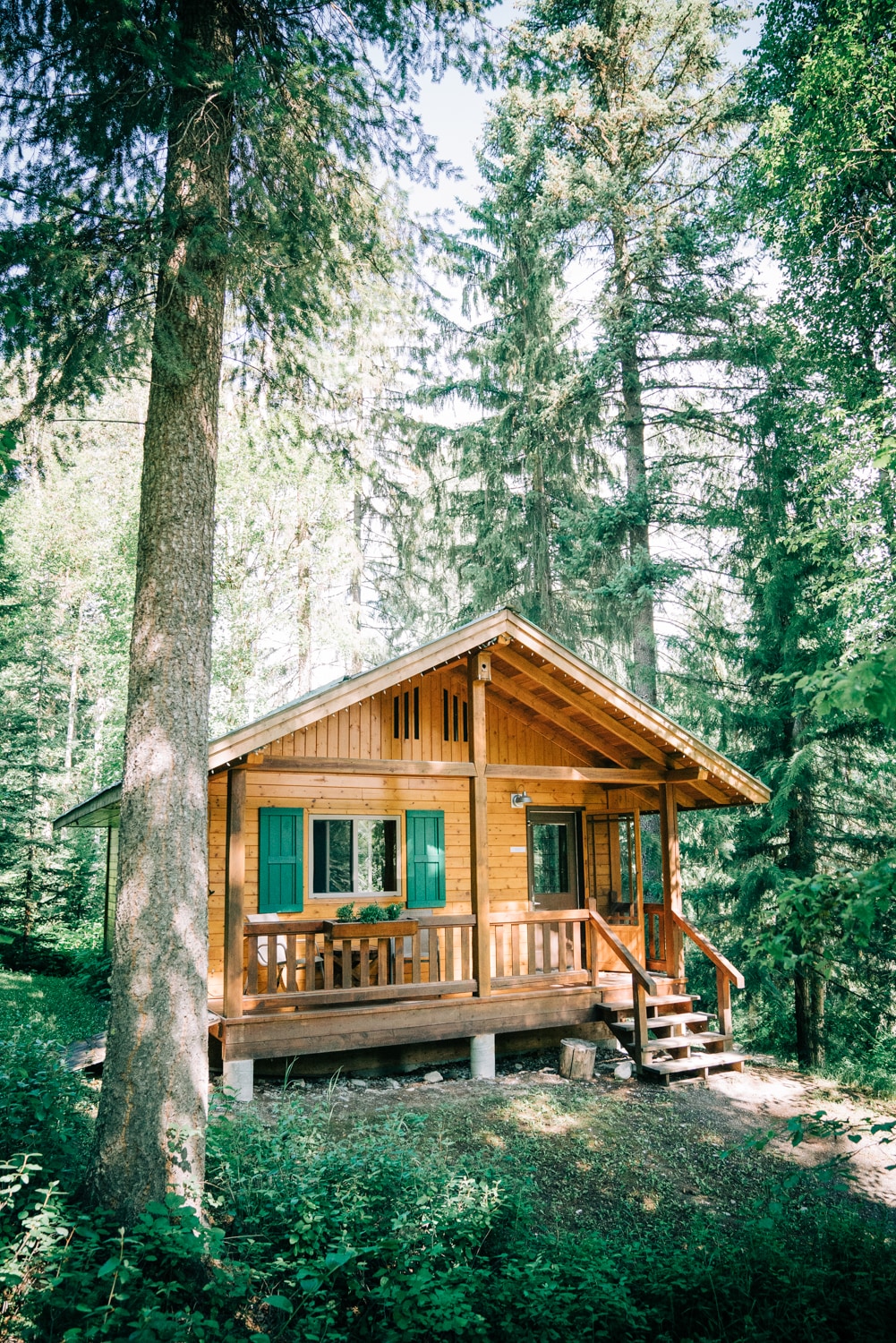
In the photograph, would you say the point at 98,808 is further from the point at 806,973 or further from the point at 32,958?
the point at 806,973

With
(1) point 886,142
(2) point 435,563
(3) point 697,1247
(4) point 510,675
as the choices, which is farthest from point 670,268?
(3) point 697,1247

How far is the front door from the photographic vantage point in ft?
41.3

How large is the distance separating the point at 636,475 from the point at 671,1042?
33.2 ft

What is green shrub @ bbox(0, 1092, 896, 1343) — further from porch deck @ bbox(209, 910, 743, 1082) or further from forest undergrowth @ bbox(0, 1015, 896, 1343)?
porch deck @ bbox(209, 910, 743, 1082)

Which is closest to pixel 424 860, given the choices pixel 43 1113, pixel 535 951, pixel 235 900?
pixel 535 951

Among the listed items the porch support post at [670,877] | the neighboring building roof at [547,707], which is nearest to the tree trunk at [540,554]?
the neighboring building roof at [547,707]

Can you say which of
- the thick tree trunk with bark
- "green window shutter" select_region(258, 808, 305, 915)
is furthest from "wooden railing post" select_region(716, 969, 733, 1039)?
"green window shutter" select_region(258, 808, 305, 915)

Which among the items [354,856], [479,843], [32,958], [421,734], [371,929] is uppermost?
[421,734]

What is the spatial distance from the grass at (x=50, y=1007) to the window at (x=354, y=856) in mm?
2995

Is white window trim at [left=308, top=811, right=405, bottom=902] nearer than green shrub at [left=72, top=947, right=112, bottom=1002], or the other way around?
white window trim at [left=308, top=811, right=405, bottom=902]

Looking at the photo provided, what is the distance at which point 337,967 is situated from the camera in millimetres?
9461

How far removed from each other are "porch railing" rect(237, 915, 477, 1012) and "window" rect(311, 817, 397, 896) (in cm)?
87

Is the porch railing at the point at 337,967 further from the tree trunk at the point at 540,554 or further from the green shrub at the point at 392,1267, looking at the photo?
the tree trunk at the point at 540,554

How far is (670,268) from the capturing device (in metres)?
15.7
